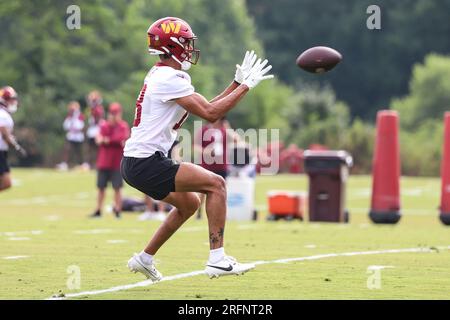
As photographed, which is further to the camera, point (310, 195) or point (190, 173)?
point (310, 195)

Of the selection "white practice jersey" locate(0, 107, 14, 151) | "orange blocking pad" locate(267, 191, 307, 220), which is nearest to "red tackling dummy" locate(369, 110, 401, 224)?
"orange blocking pad" locate(267, 191, 307, 220)

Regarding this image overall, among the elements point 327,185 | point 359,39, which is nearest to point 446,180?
point 327,185

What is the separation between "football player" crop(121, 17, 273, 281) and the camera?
32.2 feet

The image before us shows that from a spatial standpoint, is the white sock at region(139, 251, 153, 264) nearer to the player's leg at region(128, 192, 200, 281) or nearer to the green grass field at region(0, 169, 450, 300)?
the player's leg at region(128, 192, 200, 281)

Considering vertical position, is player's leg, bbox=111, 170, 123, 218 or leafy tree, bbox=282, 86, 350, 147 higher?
leafy tree, bbox=282, 86, 350, 147

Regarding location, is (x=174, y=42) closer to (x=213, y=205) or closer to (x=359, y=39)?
(x=213, y=205)

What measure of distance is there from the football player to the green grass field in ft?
0.86

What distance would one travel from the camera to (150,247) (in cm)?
1003

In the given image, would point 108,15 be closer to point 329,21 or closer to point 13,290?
point 329,21

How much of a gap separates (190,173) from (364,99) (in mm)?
74362

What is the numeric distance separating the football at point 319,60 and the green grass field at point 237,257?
1.86 meters

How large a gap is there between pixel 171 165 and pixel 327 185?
10906mm

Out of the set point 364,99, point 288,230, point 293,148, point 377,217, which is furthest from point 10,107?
point 364,99

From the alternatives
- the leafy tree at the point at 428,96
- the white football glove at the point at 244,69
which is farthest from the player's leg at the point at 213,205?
the leafy tree at the point at 428,96
